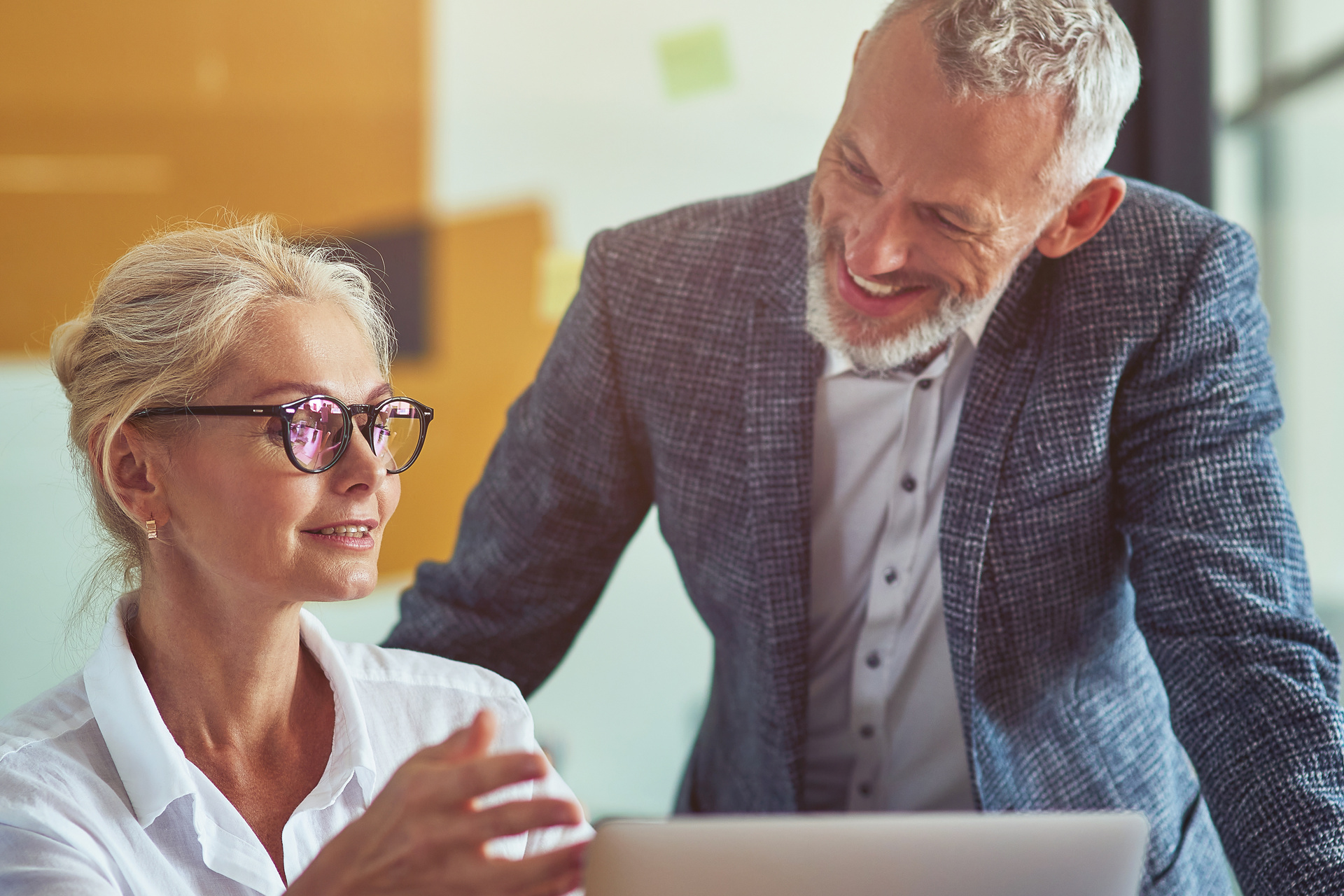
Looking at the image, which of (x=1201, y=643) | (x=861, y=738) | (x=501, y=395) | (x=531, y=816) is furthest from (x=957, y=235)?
(x=501, y=395)

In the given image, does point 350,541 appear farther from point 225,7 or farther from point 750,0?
point 750,0

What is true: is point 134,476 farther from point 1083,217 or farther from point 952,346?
point 1083,217

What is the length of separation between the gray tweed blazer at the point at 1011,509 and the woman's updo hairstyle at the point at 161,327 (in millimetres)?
402

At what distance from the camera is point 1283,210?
277cm

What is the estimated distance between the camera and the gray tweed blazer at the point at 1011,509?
1447 mm

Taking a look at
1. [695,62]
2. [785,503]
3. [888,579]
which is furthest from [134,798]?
[695,62]

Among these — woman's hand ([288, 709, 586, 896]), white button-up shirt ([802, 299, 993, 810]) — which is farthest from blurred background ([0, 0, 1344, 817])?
woman's hand ([288, 709, 586, 896])

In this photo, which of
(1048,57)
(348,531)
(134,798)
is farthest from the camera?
(1048,57)

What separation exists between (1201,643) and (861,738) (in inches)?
18.6

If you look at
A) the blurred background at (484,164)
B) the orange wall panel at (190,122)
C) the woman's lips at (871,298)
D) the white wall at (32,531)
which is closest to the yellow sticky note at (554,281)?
the blurred background at (484,164)

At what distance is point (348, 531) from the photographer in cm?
119

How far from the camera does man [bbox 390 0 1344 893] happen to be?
1391 millimetres

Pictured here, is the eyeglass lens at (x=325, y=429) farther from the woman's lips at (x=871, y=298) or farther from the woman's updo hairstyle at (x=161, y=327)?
the woman's lips at (x=871, y=298)

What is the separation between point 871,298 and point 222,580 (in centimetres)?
85
